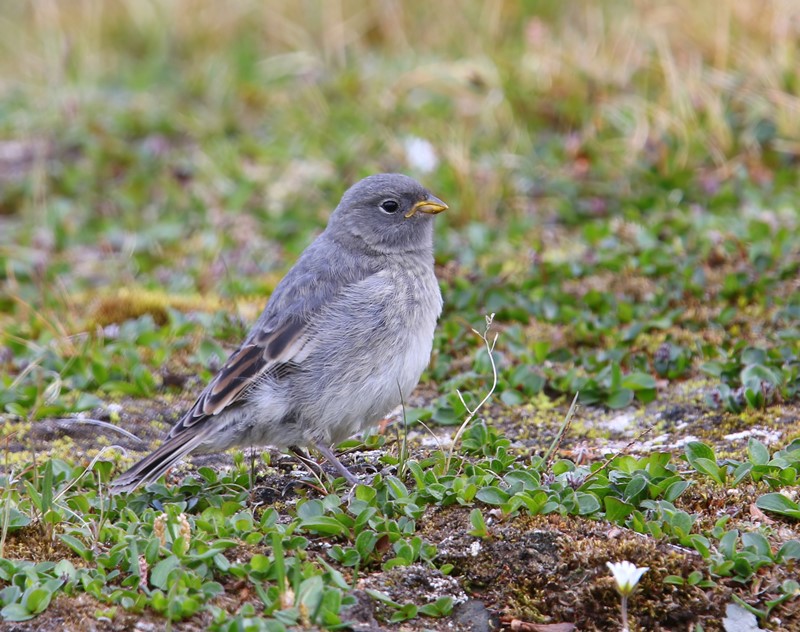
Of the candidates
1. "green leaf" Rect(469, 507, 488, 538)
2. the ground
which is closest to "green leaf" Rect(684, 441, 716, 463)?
the ground

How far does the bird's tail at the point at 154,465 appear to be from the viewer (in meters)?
4.72

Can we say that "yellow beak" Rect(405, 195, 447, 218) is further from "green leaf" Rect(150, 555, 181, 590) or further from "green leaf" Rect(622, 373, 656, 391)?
"green leaf" Rect(150, 555, 181, 590)

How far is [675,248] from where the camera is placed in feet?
23.4

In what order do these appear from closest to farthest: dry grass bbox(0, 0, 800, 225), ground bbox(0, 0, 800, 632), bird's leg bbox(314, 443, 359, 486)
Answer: ground bbox(0, 0, 800, 632) → bird's leg bbox(314, 443, 359, 486) → dry grass bbox(0, 0, 800, 225)

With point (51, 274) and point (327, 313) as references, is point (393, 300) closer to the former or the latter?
point (327, 313)

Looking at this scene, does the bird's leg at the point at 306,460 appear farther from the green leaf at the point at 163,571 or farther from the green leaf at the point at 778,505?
the green leaf at the point at 778,505

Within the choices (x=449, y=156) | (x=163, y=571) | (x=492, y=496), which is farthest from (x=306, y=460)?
(x=449, y=156)

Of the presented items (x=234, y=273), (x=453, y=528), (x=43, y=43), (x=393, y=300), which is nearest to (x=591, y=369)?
(x=393, y=300)

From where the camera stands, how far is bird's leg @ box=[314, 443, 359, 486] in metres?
4.84

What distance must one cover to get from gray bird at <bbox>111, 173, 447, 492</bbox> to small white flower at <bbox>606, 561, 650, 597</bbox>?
1502 millimetres

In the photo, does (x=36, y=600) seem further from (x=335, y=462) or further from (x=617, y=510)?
(x=617, y=510)

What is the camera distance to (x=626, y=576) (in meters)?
3.66

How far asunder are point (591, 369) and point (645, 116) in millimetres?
3290

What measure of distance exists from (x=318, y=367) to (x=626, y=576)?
6.51 ft
